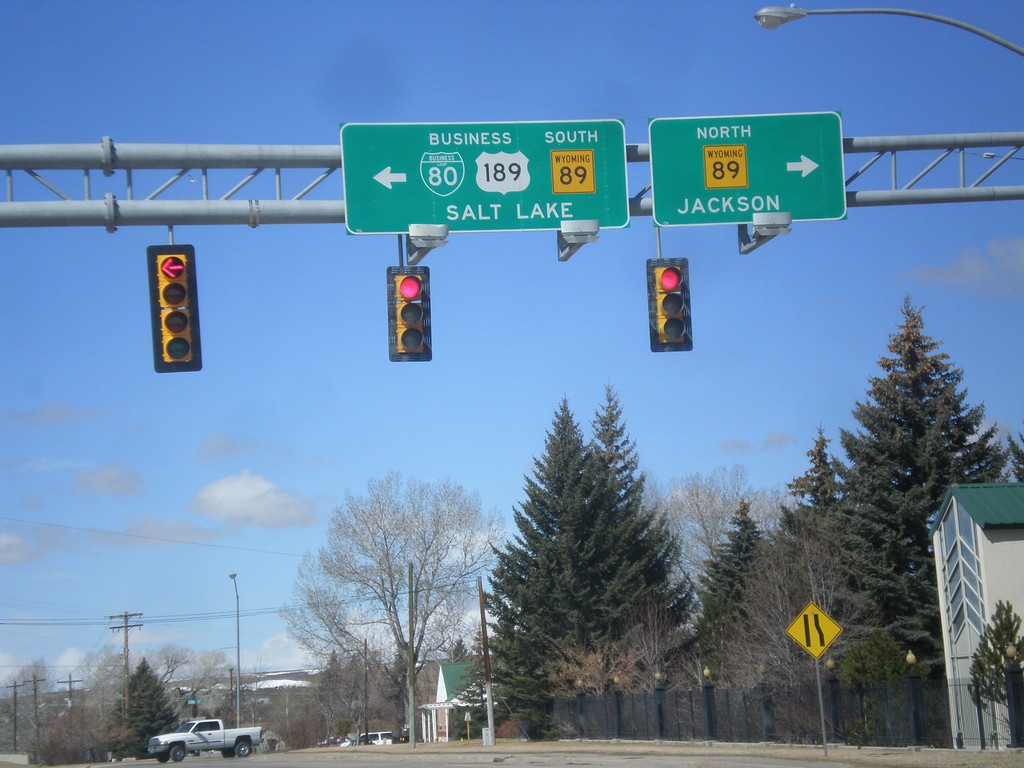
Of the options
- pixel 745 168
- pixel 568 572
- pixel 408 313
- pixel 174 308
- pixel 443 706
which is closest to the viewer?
pixel 174 308

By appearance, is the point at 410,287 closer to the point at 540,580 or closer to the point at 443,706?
the point at 540,580

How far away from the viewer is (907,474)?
44.2m

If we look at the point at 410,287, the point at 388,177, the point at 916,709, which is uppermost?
the point at 388,177

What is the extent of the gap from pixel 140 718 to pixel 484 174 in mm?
64882

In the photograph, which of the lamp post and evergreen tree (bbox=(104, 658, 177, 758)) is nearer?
the lamp post

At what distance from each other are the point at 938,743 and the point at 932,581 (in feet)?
44.9

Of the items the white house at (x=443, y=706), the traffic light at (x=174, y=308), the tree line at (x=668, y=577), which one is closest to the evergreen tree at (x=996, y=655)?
the tree line at (x=668, y=577)

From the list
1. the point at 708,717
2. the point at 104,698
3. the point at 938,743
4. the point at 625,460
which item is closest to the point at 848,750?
the point at 938,743

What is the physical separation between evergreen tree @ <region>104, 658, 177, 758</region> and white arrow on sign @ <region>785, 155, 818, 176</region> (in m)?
62.9

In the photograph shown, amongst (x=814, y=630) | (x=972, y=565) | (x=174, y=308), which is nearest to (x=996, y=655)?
(x=972, y=565)

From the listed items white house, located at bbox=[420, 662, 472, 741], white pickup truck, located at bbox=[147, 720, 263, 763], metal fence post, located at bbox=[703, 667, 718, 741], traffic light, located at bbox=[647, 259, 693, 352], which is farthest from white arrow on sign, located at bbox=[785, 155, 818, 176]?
white house, located at bbox=[420, 662, 472, 741]

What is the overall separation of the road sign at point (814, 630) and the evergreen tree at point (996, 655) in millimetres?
6474

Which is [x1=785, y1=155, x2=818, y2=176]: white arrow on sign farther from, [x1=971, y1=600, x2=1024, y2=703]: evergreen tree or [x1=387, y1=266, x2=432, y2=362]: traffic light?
[x1=971, y1=600, x2=1024, y2=703]: evergreen tree

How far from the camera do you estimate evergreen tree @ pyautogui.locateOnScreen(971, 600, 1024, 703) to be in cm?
2742
